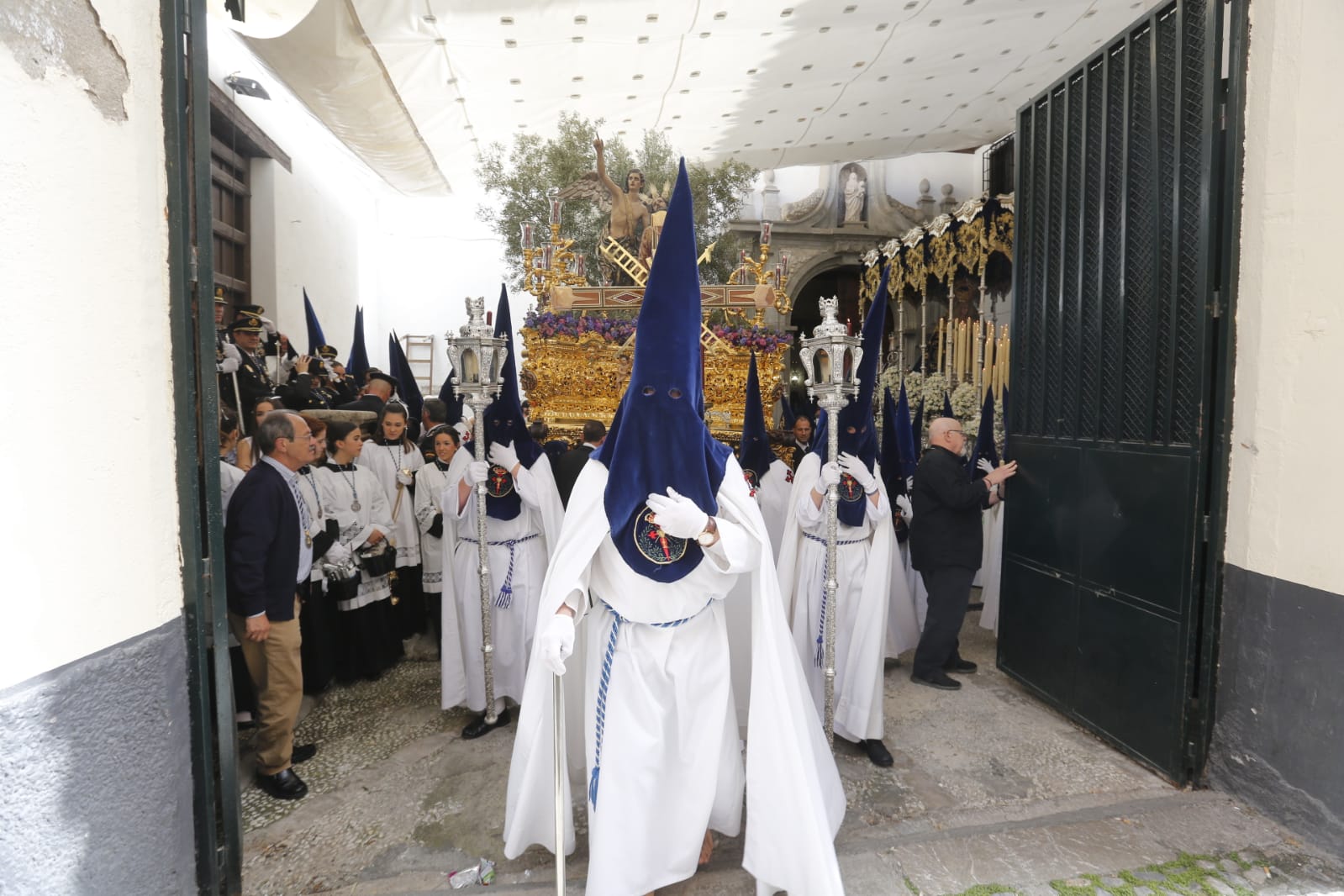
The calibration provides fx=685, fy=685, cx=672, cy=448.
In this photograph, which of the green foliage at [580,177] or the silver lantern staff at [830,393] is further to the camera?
the green foliage at [580,177]

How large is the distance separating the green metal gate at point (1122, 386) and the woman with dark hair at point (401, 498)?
4510mm

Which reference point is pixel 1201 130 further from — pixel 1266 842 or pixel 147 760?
pixel 147 760

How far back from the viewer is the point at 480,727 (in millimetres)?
4059

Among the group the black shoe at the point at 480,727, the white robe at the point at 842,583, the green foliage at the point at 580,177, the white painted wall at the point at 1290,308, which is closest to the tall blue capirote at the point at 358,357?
the green foliage at the point at 580,177

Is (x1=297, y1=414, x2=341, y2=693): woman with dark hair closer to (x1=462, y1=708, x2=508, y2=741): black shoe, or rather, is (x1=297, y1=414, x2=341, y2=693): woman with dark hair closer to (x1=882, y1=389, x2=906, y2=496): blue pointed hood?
(x1=462, y1=708, x2=508, y2=741): black shoe

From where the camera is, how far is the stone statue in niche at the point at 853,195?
13.6 m

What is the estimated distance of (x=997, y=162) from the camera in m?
10.8

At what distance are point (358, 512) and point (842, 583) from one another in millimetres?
3256

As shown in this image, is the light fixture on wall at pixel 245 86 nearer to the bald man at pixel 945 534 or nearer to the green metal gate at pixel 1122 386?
the green metal gate at pixel 1122 386

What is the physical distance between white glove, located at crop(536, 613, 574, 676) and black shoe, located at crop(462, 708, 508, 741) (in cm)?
191

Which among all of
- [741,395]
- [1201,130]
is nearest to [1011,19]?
[1201,130]

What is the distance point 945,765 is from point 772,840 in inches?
65.9

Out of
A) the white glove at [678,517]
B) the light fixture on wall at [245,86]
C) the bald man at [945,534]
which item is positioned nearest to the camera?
the white glove at [678,517]

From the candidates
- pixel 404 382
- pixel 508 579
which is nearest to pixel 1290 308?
pixel 508 579
